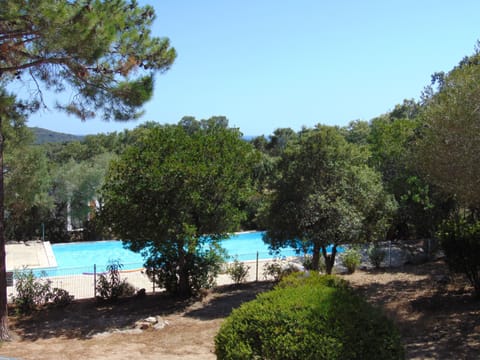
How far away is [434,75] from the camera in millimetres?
21312

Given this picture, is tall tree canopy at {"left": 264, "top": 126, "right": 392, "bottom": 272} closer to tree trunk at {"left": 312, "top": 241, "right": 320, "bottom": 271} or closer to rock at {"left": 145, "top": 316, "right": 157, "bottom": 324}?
tree trunk at {"left": 312, "top": 241, "right": 320, "bottom": 271}

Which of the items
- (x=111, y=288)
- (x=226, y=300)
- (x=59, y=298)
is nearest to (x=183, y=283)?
(x=226, y=300)

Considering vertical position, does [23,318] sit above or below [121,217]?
below

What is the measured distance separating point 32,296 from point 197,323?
501 cm

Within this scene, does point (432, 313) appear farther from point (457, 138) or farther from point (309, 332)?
point (309, 332)

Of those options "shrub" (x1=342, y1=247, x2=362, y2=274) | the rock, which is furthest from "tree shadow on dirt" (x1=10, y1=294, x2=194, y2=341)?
"shrub" (x1=342, y1=247, x2=362, y2=274)

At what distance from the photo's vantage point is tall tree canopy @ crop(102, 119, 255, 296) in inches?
437

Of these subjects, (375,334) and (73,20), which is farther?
(73,20)

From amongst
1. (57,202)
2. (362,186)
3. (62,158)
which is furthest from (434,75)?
(62,158)

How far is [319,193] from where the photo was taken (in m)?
12.1

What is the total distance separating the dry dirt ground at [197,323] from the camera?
7852mm

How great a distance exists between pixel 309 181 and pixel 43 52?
675 cm

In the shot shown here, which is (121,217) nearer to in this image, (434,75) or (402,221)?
(402,221)

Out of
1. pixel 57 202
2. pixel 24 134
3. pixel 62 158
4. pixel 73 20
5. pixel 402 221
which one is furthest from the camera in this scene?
pixel 62 158
